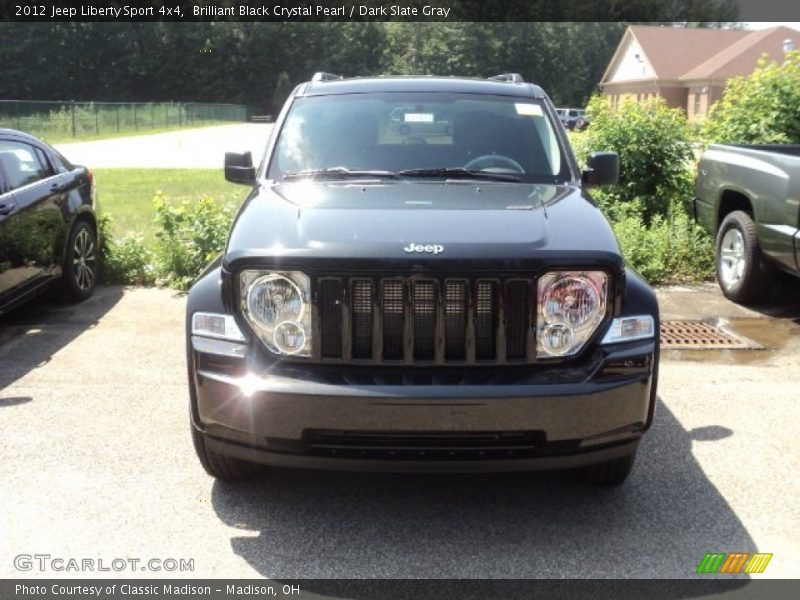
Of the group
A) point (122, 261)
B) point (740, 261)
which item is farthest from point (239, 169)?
point (740, 261)

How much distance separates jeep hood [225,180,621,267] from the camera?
349 centimetres

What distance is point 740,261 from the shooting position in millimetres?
7848

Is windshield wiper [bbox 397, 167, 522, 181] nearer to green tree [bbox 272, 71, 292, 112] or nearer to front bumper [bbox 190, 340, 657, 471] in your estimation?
front bumper [bbox 190, 340, 657, 471]

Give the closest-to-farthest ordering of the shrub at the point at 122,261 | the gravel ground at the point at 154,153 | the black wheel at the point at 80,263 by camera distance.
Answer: the black wheel at the point at 80,263 → the shrub at the point at 122,261 → the gravel ground at the point at 154,153

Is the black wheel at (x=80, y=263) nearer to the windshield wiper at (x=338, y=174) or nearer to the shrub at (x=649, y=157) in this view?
the windshield wiper at (x=338, y=174)

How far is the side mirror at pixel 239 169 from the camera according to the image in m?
5.08

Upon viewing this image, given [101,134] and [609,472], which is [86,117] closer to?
[101,134]

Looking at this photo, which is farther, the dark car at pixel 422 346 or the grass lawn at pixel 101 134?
the grass lawn at pixel 101 134

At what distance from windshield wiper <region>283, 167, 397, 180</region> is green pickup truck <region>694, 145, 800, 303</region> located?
3.82 metres

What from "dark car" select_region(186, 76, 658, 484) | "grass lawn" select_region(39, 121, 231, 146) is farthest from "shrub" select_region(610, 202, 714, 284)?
"grass lawn" select_region(39, 121, 231, 146)

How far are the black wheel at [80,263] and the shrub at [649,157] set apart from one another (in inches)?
217

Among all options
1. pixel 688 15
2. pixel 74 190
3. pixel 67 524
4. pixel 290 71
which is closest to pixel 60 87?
pixel 290 71

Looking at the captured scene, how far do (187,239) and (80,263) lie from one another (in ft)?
3.56

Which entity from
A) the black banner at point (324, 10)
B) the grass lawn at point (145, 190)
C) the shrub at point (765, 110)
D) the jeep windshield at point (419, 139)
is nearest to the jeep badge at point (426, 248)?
the jeep windshield at point (419, 139)
